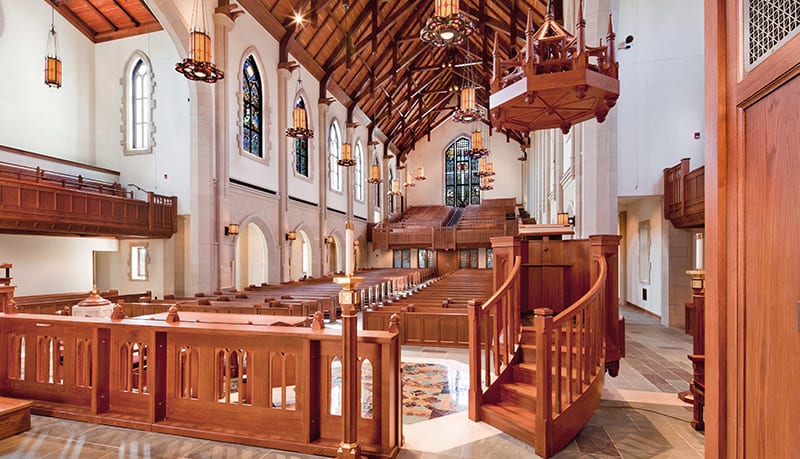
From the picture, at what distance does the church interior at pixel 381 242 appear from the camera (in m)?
1.44

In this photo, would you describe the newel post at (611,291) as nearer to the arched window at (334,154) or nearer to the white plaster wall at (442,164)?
the arched window at (334,154)

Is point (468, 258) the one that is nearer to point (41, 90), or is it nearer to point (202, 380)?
point (41, 90)

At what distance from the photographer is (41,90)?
10141 mm

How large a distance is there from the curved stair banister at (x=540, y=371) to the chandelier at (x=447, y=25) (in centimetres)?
385

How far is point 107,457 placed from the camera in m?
2.69

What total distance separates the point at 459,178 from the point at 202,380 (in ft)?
80.3

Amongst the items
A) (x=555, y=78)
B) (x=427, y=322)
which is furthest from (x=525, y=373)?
(x=427, y=322)

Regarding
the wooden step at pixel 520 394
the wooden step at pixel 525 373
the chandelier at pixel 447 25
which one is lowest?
the wooden step at pixel 520 394

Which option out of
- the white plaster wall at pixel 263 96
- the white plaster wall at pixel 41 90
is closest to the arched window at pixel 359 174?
the white plaster wall at pixel 263 96

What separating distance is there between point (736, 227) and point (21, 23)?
13.8 metres

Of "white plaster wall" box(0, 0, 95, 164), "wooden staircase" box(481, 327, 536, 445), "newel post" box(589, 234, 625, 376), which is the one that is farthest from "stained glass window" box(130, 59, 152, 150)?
"newel post" box(589, 234, 625, 376)

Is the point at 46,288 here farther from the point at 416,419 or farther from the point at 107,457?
the point at 416,419

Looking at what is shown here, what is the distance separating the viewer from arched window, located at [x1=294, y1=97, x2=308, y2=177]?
14.5 m

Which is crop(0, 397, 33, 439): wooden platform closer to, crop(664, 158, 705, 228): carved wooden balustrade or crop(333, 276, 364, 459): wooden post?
crop(333, 276, 364, 459): wooden post
